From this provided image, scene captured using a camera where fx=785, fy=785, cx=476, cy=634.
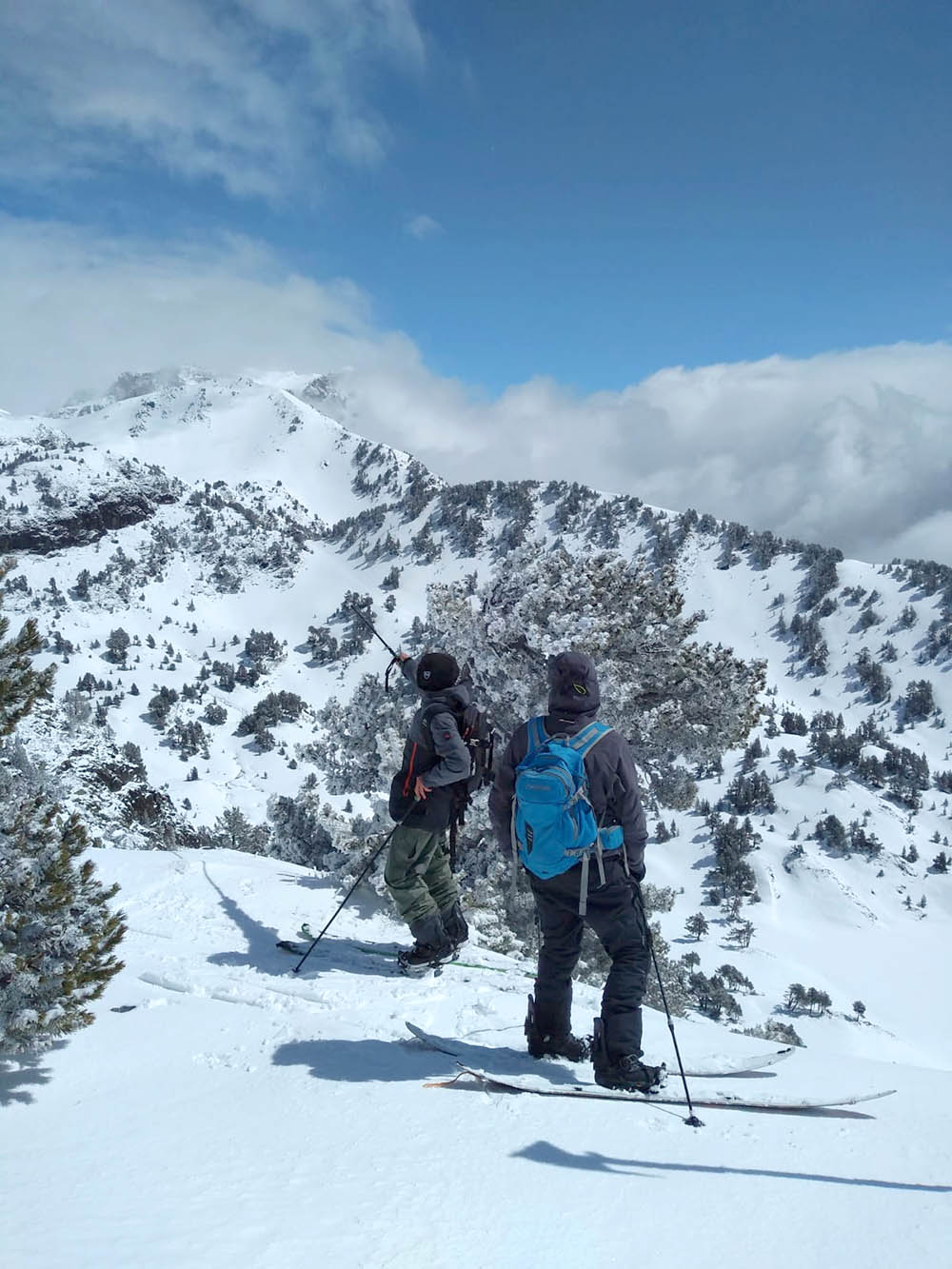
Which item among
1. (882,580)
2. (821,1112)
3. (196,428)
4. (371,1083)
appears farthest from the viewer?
(196,428)

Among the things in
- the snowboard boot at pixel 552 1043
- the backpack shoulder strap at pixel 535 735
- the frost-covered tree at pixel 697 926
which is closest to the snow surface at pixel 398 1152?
the snowboard boot at pixel 552 1043

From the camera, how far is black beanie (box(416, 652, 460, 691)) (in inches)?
223

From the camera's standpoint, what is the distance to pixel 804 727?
2442 inches

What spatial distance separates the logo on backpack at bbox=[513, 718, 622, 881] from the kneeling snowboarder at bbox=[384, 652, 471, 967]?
146 cm

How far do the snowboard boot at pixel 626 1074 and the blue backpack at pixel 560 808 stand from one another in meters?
0.91

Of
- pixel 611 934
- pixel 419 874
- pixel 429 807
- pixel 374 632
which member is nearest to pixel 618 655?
pixel 374 632

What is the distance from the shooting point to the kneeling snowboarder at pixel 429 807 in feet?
18.3

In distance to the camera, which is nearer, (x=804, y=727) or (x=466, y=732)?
(x=466, y=732)

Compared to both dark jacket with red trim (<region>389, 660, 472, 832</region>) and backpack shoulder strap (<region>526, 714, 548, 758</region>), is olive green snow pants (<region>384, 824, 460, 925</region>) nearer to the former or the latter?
dark jacket with red trim (<region>389, 660, 472, 832</region>)

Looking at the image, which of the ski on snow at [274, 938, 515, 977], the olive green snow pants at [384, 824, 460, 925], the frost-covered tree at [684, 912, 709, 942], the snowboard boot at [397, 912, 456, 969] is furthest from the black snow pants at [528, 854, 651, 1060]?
the frost-covered tree at [684, 912, 709, 942]

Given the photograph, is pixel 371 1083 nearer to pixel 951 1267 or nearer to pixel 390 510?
pixel 951 1267

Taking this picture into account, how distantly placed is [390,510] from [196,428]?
7080cm

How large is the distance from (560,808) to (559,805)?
0.01 m

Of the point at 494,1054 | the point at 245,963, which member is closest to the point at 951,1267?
the point at 494,1054
